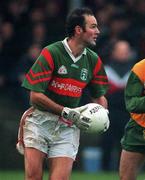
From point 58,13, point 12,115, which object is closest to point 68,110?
point 12,115

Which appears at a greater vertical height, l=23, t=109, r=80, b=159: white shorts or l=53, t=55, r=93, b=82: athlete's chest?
l=53, t=55, r=93, b=82: athlete's chest

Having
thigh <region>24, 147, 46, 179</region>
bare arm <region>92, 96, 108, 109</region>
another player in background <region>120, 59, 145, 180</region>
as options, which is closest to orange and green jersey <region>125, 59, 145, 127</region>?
another player in background <region>120, 59, 145, 180</region>

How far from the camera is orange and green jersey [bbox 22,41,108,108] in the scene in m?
10.4

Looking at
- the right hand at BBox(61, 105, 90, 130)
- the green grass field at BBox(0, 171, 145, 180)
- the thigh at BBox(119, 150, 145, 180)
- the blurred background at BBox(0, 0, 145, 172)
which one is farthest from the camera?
the blurred background at BBox(0, 0, 145, 172)

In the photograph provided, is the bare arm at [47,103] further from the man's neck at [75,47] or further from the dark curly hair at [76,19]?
the dark curly hair at [76,19]

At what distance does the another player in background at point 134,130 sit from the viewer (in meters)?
10.4

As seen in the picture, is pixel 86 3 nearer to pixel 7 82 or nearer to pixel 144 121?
pixel 7 82

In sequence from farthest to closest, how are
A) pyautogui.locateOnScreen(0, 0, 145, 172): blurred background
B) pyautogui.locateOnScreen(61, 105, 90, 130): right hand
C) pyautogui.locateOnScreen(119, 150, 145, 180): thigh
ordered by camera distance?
pyautogui.locateOnScreen(0, 0, 145, 172): blurred background, pyautogui.locateOnScreen(119, 150, 145, 180): thigh, pyautogui.locateOnScreen(61, 105, 90, 130): right hand

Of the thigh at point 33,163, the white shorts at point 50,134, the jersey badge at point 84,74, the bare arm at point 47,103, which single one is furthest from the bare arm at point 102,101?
the thigh at point 33,163

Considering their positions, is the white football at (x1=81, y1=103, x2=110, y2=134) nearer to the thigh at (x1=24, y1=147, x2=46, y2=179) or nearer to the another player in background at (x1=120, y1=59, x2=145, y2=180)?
the another player in background at (x1=120, y1=59, x2=145, y2=180)

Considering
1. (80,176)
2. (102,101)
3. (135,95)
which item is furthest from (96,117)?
(80,176)

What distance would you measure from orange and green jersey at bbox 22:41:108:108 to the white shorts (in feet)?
0.74

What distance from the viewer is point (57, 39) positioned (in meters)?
16.5

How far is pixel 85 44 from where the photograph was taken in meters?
10.7
